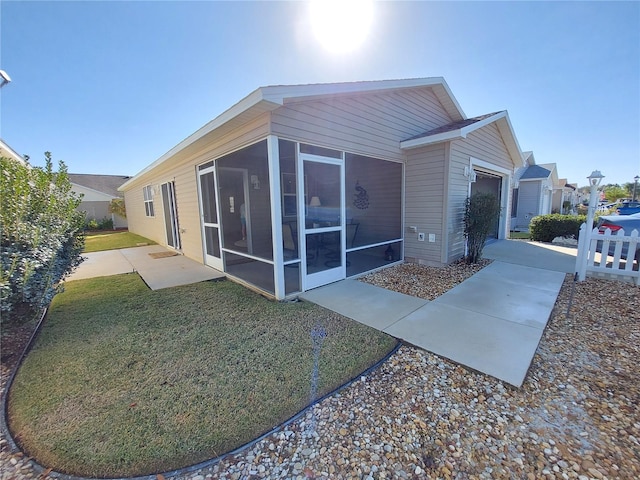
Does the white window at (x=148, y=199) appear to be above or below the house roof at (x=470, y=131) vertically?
below

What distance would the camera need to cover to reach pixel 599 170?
190 inches

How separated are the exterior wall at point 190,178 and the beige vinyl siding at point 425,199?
3.81 m

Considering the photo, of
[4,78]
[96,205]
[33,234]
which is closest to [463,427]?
[33,234]

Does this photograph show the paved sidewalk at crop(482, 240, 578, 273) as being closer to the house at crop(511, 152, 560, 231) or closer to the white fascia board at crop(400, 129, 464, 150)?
the white fascia board at crop(400, 129, 464, 150)

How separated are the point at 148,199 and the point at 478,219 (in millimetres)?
12630

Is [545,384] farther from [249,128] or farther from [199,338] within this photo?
[249,128]

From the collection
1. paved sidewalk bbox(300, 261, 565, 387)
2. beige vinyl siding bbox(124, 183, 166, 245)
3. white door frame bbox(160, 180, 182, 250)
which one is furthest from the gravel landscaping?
beige vinyl siding bbox(124, 183, 166, 245)

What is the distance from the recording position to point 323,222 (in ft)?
15.5

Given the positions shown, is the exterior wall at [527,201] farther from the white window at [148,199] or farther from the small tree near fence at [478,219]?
the white window at [148,199]

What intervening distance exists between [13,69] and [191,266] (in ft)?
→ 19.1

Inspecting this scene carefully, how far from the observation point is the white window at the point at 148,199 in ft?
36.7

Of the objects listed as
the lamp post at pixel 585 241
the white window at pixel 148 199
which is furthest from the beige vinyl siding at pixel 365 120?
the white window at pixel 148 199

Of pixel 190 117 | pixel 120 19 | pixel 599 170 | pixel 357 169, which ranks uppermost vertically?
pixel 120 19

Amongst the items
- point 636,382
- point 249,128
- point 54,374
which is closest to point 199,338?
point 54,374
